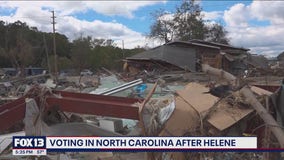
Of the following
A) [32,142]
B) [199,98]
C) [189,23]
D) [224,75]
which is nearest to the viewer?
[32,142]

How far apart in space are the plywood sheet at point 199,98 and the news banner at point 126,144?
0.95 ft

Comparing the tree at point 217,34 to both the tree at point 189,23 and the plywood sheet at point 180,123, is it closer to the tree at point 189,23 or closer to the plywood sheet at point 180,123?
the tree at point 189,23

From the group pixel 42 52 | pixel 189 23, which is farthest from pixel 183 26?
pixel 42 52

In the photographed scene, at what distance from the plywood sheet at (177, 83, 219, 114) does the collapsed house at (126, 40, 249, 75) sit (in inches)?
809

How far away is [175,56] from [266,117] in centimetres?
2349

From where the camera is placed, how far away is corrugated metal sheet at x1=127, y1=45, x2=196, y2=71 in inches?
1016

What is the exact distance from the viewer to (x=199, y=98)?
3.73 metres

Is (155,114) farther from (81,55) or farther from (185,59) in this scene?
(81,55)

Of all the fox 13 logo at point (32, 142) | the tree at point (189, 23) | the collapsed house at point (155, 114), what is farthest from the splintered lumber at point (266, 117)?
the tree at point (189, 23)

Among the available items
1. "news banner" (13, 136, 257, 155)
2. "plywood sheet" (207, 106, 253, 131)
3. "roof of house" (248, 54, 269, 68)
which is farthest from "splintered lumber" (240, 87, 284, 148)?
"roof of house" (248, 54, 269, 68)

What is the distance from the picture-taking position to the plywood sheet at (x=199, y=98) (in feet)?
11.5

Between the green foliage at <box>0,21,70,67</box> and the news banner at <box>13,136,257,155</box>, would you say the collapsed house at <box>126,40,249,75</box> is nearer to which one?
the news banner at <box>13,136,257,155</box>

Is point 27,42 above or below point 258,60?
above

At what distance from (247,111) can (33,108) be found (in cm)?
190
